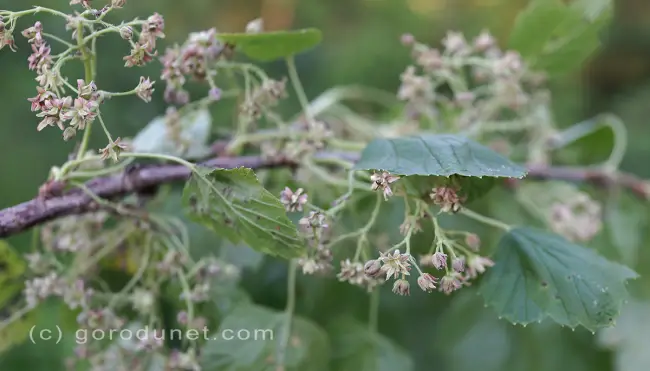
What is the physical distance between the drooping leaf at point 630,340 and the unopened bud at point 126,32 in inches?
28.1

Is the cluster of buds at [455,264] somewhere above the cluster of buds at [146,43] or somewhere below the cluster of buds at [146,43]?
below

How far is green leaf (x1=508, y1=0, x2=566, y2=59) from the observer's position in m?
0.65

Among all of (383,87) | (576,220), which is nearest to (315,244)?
(576,220)

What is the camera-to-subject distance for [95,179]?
0.50m

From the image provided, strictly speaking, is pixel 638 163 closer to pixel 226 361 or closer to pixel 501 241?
pixel 501 241

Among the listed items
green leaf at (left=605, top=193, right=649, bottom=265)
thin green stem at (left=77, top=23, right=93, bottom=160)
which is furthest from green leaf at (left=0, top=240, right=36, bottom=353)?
green leaf at (left=605, top=193, right=649, bottom=265)

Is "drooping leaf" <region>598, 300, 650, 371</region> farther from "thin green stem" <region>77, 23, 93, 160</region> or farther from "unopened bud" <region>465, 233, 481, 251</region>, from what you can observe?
"thin green stem" <region>77, 23, 93, 160</region>

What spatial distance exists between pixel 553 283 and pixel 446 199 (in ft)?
0.40

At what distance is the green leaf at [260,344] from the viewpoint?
56 centimetres

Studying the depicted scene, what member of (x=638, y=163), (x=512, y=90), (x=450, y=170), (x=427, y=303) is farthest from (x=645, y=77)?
(x=450, y=170)

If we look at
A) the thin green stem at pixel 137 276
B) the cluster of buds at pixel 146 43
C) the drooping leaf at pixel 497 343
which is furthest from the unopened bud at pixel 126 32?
the drooping leaf at pixel 497 343

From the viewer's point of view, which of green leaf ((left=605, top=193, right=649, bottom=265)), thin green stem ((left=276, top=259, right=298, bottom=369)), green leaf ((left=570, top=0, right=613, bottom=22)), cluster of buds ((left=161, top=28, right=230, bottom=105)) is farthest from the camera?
green leaf ((left=605, top=193, right=649, bottom=265))

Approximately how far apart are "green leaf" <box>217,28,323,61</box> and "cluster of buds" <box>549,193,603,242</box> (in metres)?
0.32

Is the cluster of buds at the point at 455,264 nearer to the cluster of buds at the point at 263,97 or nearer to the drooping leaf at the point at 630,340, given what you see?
→ the cluster of buds at the point at 263,97
